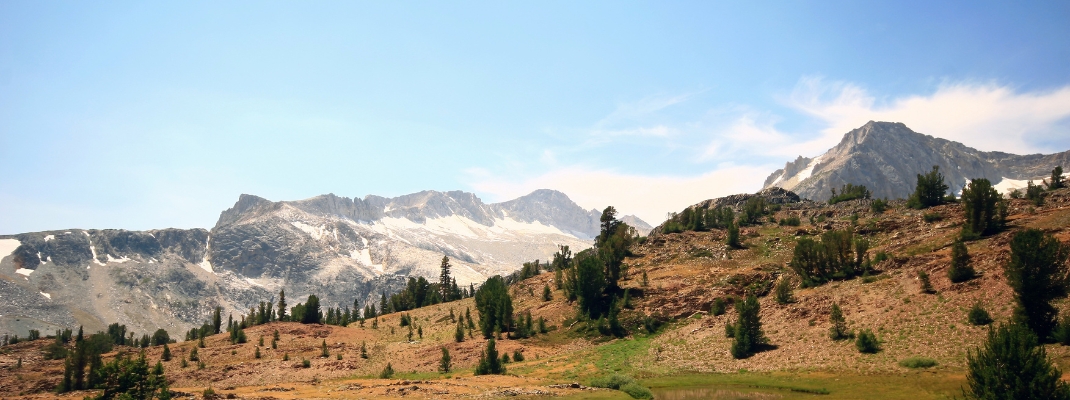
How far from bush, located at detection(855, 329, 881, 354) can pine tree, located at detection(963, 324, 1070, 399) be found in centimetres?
2121

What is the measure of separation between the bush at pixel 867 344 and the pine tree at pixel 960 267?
11.9m

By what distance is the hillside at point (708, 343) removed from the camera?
3938cm

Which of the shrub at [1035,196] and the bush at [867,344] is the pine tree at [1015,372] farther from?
the shrub at [1035,196]

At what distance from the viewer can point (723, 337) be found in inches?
2192

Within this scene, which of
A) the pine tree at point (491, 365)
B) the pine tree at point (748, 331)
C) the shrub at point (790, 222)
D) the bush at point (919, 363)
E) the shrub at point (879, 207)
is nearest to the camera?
the bush at point (919, 363)

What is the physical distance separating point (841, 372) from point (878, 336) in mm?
7536

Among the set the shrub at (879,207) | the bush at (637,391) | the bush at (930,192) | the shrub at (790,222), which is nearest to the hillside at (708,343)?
the bush at (637,391)

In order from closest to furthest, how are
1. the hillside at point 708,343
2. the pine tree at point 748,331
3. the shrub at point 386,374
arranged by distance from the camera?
the hillside at point 708,343 < the pine tree at point 748,331 < the shrub at point 386,374

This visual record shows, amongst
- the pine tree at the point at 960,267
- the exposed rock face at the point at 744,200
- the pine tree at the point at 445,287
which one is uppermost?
the exposed rock face at the point at 744,200

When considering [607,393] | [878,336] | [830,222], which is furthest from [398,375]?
[830,222]

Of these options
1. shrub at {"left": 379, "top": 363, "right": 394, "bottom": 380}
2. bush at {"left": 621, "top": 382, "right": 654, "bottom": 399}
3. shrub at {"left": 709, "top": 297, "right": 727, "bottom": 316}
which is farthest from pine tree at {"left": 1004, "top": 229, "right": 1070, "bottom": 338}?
shrub at {"left": 379, "top": 363, "right": 394, "bottom": 380}

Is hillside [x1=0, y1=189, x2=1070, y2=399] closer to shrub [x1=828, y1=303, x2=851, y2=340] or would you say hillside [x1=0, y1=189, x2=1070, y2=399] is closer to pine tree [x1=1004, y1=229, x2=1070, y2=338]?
shrub [x1=828, y1=303, x2=851, y2=340]

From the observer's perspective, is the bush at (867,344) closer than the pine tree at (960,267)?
Yes

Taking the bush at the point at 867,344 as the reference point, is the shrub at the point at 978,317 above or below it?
above
